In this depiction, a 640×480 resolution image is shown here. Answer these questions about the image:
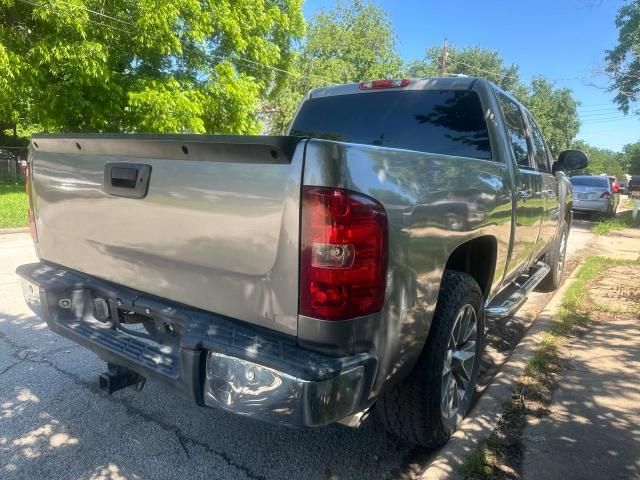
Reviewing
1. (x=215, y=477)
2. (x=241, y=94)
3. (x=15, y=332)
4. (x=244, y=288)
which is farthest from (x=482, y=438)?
(x=241, y=94)

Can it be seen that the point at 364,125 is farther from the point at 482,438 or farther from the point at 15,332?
the point at 15,332

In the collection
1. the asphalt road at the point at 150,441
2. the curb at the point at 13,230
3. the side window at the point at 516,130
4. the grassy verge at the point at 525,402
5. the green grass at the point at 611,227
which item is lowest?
the green grass at the point at 611,227

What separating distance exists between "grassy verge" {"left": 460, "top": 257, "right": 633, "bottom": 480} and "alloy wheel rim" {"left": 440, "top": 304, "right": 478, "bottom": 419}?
9.5 inches

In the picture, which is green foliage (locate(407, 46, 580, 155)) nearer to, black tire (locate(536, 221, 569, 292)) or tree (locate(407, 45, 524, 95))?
tree (locate(407, 45, 524, 95))

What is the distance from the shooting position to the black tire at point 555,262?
230 inches

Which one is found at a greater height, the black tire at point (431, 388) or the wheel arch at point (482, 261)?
the wheel arch at point (482, 261)

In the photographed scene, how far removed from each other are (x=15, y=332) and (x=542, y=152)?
16.4ft

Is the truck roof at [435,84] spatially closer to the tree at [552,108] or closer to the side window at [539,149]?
the side window at [539,149]

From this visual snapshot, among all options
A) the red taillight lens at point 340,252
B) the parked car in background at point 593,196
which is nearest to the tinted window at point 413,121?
the red taillight lens at point 340,252

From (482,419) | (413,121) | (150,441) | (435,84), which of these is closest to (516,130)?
(435,84)

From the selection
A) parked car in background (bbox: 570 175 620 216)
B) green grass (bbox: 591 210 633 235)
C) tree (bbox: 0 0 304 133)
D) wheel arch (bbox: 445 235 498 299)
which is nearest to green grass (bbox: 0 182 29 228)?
tree (bbox: 0 0 304 133)

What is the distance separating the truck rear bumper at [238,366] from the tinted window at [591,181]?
1633 cm

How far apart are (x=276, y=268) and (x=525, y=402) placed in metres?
2.06

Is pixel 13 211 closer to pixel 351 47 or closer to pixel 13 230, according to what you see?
pixel 13 230
